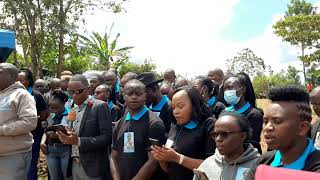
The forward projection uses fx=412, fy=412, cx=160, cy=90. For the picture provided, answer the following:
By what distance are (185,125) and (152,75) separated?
1.44 meters

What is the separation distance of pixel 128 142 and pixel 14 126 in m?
1.39

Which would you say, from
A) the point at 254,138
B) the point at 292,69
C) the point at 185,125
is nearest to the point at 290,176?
the point at 185,125

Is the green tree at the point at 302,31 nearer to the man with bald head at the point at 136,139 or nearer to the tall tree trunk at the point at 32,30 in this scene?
the tall tree trunk at the point at 32,30

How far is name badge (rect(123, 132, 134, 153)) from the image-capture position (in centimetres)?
364

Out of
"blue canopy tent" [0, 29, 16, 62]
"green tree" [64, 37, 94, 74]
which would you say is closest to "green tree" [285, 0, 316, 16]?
"green tree" [64, 37, 94, 74]

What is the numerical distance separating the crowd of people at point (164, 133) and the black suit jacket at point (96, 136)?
0.01m

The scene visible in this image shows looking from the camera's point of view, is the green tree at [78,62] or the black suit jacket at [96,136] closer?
the black suit jacket at [96,136]

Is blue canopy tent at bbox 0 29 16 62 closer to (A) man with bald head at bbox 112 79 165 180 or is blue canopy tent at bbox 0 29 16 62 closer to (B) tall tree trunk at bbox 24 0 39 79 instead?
(A) man with bald head at bbox 112 79 165 180

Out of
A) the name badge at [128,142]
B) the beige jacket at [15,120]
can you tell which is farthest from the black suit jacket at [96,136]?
the beige jacket at [15,120]

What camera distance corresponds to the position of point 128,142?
3.65m

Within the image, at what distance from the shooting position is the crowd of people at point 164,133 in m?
2.11

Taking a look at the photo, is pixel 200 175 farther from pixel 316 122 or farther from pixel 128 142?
pixel 316 122

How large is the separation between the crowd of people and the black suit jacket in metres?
0.01

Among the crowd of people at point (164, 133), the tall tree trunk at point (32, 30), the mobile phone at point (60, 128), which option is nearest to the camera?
the crowd of people at point (164, 133)
